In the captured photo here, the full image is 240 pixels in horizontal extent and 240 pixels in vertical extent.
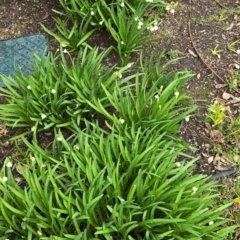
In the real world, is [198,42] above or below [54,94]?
below

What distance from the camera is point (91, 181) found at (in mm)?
2689

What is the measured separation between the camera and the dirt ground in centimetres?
339

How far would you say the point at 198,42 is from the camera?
389 centimetres

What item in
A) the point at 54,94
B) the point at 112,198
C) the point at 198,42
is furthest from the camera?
the point at 198,42

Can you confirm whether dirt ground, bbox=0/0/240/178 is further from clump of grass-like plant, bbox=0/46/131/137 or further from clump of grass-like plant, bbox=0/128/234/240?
clump of grass-like plant, bbox=0/128/234/240

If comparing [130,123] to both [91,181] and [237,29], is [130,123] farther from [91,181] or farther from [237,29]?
[237,29]

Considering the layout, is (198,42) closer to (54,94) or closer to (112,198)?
(54,94)

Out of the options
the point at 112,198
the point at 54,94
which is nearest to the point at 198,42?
the point at 54,94

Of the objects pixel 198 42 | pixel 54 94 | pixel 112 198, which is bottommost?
→ pixel 198 42

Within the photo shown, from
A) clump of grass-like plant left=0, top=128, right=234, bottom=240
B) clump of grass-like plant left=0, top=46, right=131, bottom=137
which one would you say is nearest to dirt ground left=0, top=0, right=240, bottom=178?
clump of grass-like plant left=0, top=46, right=131, bottom=137

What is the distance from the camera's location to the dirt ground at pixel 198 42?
3395 mm

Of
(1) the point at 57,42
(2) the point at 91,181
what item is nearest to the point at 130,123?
(2) the point at 91,181

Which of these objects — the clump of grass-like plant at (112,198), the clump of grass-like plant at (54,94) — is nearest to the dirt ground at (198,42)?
the clump of grass-like plant at (54,94)

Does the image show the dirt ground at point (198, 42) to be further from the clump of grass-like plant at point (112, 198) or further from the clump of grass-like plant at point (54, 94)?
the clump of grass-like plant at point (112, 198)
